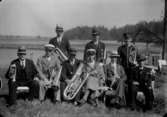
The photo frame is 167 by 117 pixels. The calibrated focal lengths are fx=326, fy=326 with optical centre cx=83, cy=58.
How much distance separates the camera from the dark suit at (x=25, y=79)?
665 centimetres

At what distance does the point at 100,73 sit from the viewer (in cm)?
690

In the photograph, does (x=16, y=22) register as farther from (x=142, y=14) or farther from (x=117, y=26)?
(x=142, y=14)

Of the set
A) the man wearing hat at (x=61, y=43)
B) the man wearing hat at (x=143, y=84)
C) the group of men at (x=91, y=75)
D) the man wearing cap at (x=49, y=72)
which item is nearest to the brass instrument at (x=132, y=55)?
the group of men at (x=91, y=75)

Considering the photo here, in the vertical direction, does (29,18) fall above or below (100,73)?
above

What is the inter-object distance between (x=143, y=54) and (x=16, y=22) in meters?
2.79

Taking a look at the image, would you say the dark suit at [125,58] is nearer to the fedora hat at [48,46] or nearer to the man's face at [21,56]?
the fedora hat at [48,46]

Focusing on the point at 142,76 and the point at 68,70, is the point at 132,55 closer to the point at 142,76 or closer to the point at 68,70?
the point at 142,76

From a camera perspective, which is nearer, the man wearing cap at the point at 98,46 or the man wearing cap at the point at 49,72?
the man wearing cap at the point at 49,72

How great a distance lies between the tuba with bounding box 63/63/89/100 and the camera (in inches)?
268

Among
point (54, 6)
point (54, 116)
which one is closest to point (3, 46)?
point (54, 6)

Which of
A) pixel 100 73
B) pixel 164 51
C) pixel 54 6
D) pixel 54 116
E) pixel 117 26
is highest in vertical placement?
pixel 54 6

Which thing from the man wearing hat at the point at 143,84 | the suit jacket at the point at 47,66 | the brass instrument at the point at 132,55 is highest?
the brass instrument at the point at 132,55

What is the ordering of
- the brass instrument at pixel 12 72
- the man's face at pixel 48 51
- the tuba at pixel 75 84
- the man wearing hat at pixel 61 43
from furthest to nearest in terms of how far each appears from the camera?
the man wearing hat at pixel 61 43 < the man's face at pixel 48 51 < the tuba at pixel 75 84 < the brass instrument at pixel 12 72

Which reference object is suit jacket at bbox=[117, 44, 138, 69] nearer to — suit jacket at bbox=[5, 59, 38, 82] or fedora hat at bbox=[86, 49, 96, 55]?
fedora hat at bbox=[86, 49, 96, 55]
